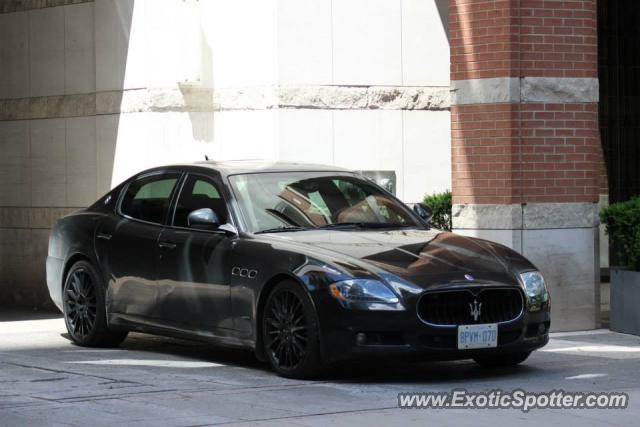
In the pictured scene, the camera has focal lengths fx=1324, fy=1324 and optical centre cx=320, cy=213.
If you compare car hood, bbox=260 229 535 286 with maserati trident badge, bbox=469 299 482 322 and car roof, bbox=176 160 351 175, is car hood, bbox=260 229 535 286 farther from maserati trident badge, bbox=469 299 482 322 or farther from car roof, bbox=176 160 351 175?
car roof, bbox=176 160 351 175

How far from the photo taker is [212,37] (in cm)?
1498

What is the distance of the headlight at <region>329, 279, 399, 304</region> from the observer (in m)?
9.15

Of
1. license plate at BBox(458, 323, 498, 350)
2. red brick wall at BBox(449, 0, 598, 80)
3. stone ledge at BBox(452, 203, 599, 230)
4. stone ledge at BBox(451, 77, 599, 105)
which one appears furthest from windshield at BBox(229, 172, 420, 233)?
red brick wall at BBox(449, 0, 598, 80)

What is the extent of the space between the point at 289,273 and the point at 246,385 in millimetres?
860

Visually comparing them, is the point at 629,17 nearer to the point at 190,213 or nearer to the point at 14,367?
the point at 190,213

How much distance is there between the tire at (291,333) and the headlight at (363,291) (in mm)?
243

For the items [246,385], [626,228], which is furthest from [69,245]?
[626,228]

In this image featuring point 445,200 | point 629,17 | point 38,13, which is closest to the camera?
point 445,200

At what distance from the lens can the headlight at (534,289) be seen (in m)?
9.73

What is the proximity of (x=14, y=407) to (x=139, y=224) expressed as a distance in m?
3.16

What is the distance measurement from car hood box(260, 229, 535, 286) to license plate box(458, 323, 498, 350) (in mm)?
331

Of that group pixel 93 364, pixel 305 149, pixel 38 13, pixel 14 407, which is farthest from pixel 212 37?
pixel 14 407

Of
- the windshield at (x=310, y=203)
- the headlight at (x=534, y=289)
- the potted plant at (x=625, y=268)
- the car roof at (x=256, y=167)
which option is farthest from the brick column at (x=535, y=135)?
the headlight at (x=534, y=289)

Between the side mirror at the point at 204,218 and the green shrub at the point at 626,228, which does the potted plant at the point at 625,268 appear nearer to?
the green shrub at the point at 626,228
